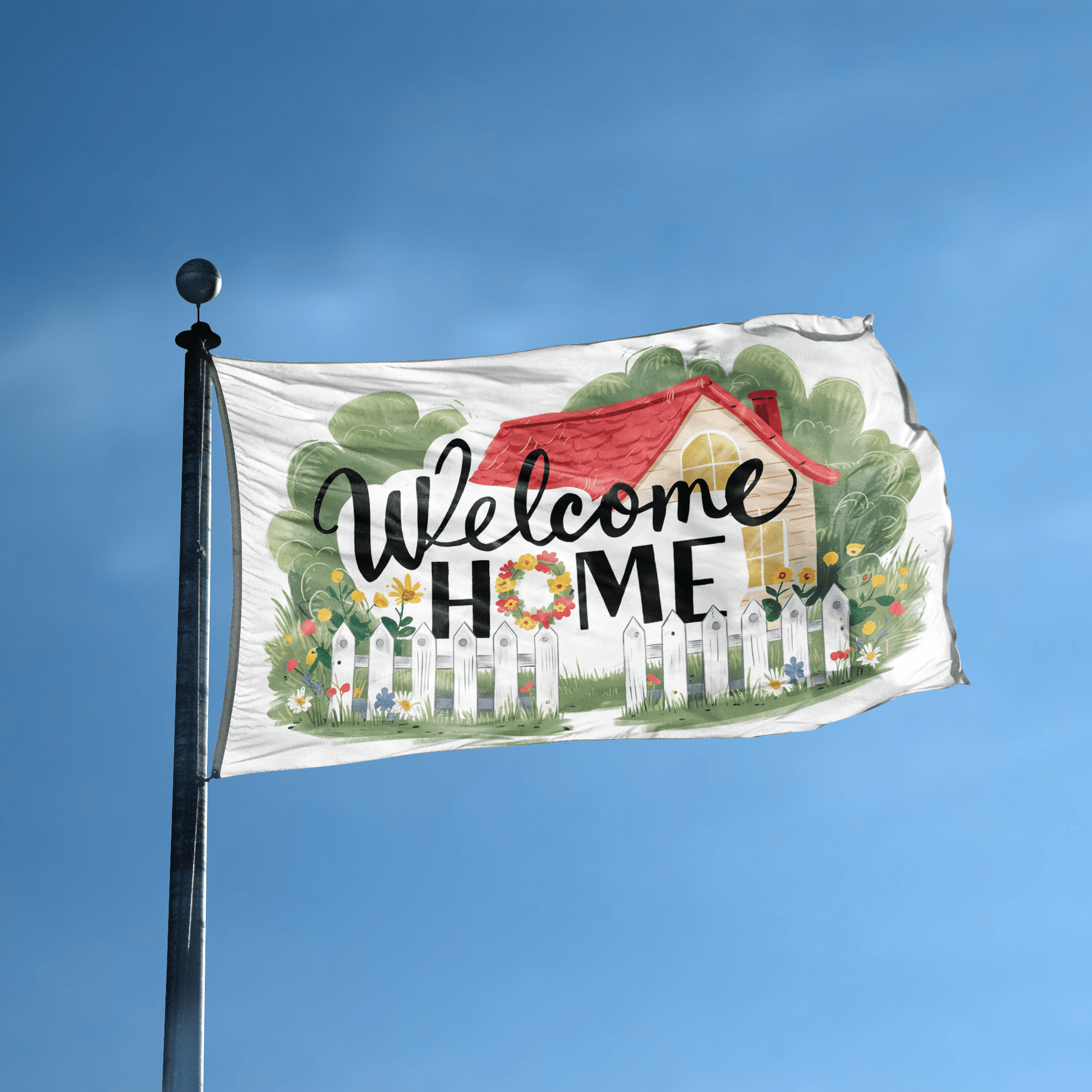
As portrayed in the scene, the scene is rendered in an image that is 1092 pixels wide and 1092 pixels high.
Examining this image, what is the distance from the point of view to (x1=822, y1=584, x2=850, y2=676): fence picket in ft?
35.6

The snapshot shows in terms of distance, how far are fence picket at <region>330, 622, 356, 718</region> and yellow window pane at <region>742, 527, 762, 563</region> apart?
147 inches

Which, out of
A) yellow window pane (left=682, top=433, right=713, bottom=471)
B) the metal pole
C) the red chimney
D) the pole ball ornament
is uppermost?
the pole ball ornament

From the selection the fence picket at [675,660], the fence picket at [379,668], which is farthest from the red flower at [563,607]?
the fence picket at [379,668]

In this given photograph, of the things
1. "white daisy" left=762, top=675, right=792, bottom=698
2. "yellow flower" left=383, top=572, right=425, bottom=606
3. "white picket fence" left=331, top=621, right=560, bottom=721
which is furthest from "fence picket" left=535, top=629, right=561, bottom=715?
"white daisy" left=762, top=675, right=792, bottom=698

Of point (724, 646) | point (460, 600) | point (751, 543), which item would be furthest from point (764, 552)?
point (460, 600)

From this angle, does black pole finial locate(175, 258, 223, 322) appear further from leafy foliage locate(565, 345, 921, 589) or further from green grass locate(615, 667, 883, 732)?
green grass locate(615, 667, 883, 732)

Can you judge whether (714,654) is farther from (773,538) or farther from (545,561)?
(545,561)

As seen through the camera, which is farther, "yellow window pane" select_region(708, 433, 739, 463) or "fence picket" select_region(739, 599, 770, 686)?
"yellow window pane" select_region(708, 433, 739, 463)

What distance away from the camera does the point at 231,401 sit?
36.0 ft

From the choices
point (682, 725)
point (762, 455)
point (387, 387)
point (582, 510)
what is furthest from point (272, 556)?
point (762, 455)

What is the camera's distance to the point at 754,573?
11.2 metres

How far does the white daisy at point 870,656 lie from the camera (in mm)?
10797

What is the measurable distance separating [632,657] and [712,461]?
2.11 metres

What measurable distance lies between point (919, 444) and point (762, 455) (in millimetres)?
1487
